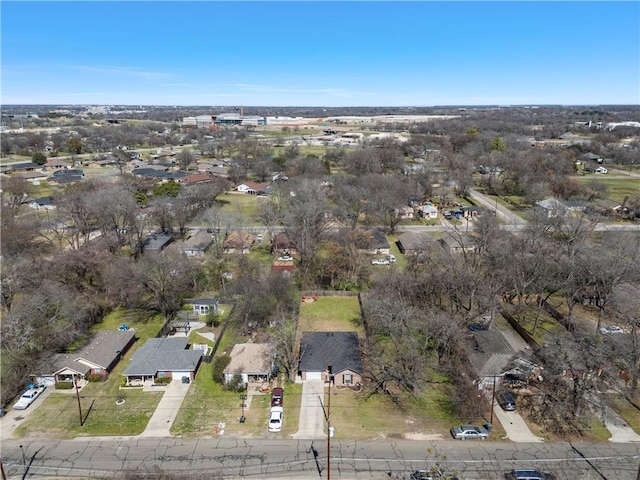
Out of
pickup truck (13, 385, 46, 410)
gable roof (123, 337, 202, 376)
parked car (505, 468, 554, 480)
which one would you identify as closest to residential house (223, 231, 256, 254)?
gable roof (123, 337, 202, 376)

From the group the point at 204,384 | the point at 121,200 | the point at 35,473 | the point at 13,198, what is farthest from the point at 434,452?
the point at 13,198

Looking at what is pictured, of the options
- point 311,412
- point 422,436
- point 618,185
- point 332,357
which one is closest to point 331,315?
point 332,357

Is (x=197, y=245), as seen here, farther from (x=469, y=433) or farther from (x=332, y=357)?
(x=469, y=433)

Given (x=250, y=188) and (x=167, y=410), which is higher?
(x=250, y=188)

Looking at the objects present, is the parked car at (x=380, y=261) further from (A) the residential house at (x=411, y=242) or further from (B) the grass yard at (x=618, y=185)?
(B) the grass yard at (x=618, y=185)

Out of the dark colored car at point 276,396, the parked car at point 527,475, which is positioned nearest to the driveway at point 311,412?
the dark colored car at point 276,396

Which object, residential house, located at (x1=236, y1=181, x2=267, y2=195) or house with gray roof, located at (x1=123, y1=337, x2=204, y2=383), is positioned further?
residential house, located at (x1=236, y1=181, x2=267, y2=195)

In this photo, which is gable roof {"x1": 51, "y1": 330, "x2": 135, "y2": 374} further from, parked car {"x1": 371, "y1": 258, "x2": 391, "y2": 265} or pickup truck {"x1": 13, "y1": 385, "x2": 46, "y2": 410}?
Answer: parked car {"x1": 371, "y1": 258, "x2": 391, "y2": 265}
